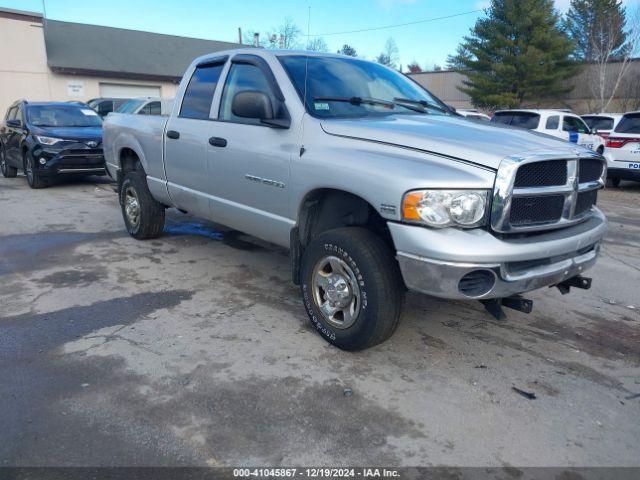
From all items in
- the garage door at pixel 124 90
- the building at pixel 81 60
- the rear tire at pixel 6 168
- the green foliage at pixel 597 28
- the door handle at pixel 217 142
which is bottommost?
the rear tire at pixel 6 168

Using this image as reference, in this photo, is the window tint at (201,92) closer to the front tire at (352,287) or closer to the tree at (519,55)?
the front tire at (352,287)

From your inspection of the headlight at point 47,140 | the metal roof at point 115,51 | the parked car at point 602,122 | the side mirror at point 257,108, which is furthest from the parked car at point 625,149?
the metal roof at point 115,51

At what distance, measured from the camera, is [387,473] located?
2551 millimetres

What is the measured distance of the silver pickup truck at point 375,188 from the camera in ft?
10.0

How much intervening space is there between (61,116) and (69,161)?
148 cm

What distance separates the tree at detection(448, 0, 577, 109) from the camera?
31000 millimetres

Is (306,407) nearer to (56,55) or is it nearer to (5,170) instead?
(5,170)

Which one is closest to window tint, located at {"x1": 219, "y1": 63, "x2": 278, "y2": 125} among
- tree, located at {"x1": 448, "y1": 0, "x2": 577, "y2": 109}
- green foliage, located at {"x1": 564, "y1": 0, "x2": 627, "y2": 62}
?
green foliage, located at {"x1": 564, "y1": 0, "x2": 627, "y2": 62}

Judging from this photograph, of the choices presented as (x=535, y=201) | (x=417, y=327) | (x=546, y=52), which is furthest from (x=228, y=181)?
(x=546, y=52)

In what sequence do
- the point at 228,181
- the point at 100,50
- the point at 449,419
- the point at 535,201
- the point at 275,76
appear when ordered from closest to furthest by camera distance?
1. the point at 449,419
2. the point at 535,201
3. the point at 275,76
4. the point at 228,181
5. the point at 100,50

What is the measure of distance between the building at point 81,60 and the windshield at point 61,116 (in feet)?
51.4

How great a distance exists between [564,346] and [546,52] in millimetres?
31950

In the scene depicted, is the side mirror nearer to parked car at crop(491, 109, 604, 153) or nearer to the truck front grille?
the truck front grille

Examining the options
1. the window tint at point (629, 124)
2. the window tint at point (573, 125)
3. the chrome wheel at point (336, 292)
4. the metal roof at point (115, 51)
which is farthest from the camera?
the metal roof at point (115, 51)
